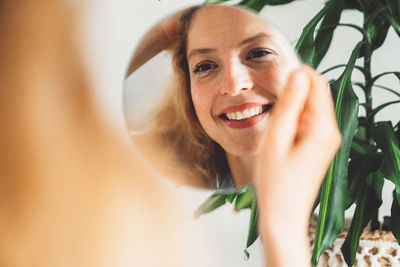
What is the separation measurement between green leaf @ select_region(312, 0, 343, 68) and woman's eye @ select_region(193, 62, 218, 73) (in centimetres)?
29

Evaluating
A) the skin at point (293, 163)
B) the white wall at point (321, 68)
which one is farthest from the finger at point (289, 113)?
the white wall at point (321, 68)

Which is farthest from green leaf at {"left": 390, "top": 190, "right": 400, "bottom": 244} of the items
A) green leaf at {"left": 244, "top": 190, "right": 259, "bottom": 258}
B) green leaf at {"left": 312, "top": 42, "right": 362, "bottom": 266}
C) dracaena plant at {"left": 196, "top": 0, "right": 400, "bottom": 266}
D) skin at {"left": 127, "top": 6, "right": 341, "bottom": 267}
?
skin at {"left": 127, "top": 6, "right": 341, "bottom": 267}

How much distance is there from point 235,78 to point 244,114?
6cm

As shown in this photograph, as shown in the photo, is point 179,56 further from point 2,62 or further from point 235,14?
point 2,62

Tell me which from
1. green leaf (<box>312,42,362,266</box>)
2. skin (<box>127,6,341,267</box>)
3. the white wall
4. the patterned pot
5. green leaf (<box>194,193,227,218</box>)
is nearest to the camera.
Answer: skin (<box>127,6,341,267</box>)

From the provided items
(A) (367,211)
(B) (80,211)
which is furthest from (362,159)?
(B) (80,211)

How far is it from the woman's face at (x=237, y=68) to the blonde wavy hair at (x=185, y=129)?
0.05 feet

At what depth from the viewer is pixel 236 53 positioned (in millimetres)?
535

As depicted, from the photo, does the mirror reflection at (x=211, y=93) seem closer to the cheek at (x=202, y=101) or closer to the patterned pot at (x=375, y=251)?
the cheek at (x=202, y=101)

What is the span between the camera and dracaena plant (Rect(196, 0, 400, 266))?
64 cm

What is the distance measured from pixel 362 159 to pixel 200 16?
40 cm

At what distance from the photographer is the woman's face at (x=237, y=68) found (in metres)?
0.53

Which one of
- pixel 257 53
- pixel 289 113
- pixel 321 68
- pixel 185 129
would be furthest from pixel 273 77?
pixel 321 68

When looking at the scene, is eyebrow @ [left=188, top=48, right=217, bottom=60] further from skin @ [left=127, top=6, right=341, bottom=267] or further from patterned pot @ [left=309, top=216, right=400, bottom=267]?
patterned pot @ [left=309, top=216, right=400, bottom=267]
